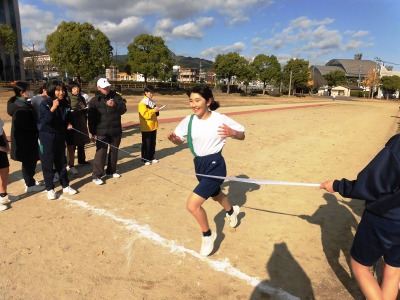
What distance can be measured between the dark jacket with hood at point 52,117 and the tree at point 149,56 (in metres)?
36.2

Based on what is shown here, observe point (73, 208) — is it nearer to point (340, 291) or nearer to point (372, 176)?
point (340, 291)

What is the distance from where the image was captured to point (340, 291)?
2.83 m

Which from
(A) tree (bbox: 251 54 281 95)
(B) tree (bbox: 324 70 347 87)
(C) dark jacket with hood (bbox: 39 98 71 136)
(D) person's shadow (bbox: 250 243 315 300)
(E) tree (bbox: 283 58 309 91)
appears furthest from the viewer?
(B) tree (bbox: 324 70 347 87)

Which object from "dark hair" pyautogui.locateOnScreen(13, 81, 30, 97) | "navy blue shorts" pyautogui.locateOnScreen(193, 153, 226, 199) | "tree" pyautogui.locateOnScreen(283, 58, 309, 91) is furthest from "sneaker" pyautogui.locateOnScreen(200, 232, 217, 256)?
"tree" pyautogui.locateOnScreen(283, 58, 309, 91)

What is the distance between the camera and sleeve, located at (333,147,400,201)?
1.88m

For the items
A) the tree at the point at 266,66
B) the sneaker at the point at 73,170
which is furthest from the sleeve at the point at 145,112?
the tree at the point at 266,66

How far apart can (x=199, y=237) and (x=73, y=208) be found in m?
2.09

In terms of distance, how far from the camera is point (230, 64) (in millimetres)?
51031

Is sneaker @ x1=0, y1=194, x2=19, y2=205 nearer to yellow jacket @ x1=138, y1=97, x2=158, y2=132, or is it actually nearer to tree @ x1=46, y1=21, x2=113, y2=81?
yellow jacket @ x1=138, y1=97, x2=158, y2=132

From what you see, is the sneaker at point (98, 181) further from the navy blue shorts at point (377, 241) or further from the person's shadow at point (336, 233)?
the navy blue shorts at point (377, 241)

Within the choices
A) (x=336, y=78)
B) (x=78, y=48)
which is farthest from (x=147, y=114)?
(x=336, y=78)

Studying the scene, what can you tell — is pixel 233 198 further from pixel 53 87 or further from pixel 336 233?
pixel 53 87

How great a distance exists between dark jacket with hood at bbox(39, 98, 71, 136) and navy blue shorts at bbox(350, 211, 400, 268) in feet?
14.3

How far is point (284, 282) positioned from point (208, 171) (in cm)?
135
